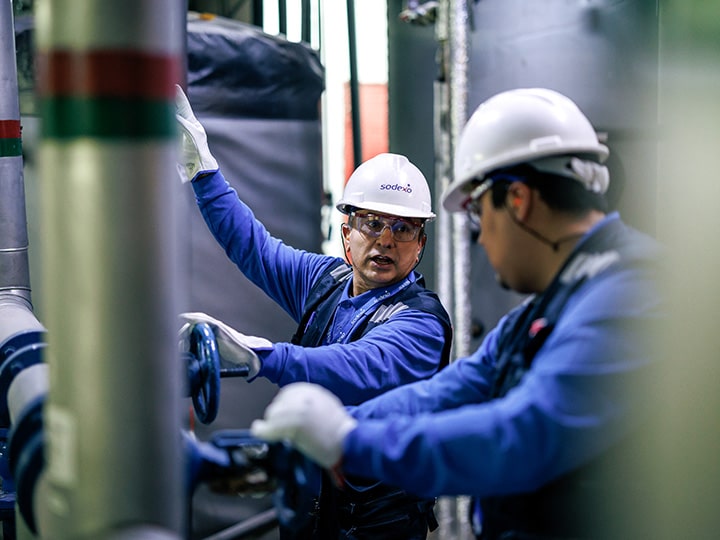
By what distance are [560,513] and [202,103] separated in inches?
97.8

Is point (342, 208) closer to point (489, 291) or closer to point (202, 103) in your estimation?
point (489, 291)

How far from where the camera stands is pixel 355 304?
7.95 ft

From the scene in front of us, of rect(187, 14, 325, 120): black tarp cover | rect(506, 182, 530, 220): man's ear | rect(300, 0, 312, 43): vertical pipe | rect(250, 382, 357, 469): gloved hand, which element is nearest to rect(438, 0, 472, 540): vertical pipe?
rect(506, 182, 530, 220): man's ear

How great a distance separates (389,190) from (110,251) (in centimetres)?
152

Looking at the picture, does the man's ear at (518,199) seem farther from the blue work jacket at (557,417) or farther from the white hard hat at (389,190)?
the white hard hat at (389,190)

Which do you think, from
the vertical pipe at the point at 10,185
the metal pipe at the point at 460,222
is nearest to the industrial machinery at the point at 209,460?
the vertical pipe at the point at 10,185

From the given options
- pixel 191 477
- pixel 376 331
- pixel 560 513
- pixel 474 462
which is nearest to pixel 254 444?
pixel 191 477

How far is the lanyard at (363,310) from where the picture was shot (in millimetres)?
2363

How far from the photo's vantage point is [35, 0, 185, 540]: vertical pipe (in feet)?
3.36

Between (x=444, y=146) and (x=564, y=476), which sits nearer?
(x=564, y=476)

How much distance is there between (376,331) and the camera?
2229mm

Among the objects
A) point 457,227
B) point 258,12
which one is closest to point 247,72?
point 457,227

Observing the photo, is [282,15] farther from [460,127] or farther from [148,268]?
[148,268]

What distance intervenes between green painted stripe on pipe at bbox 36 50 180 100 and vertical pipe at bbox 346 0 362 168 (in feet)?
11.7
